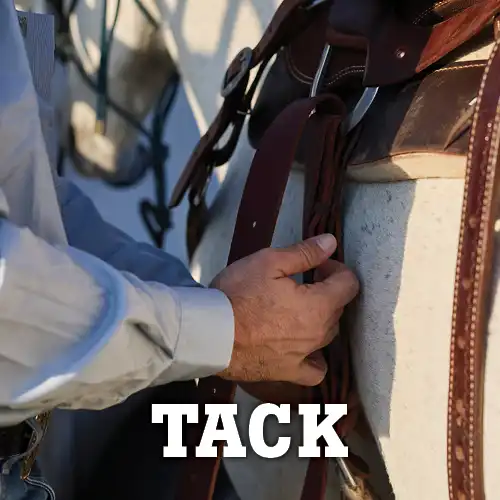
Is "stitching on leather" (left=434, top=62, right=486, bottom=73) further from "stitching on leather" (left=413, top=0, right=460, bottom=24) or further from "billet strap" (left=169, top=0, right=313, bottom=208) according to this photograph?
"billet strap" (left=169, top=0, right=313, bottom=208)

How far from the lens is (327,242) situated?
1.77ft

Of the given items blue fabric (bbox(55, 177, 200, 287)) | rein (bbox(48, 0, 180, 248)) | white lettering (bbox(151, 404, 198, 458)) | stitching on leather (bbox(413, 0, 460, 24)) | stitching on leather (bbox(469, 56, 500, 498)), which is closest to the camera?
stitching on leather (bbox(469, 56, 500, 498))

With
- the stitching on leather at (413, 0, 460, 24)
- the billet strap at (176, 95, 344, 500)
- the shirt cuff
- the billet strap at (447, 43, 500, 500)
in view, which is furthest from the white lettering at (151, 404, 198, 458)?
the stitching on leather at (413, 0, 460, 24)

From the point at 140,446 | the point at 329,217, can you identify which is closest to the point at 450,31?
the point at 329,217

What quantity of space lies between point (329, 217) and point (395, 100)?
0.11 meters

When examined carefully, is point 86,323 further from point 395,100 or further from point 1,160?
point 395,100

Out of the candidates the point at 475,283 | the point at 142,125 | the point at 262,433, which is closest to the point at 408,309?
the point at 475,283

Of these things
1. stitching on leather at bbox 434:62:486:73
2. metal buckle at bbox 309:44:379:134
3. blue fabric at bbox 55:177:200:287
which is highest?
stitching on leather at bbox 434:62:486:73

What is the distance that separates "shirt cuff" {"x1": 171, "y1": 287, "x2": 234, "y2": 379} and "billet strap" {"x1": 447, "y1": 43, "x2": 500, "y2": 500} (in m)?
0.18

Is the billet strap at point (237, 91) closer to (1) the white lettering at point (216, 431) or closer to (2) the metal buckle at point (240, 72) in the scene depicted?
(2) the metal buckle at point (240, 72)

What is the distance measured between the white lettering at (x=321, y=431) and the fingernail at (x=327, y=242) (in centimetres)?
14

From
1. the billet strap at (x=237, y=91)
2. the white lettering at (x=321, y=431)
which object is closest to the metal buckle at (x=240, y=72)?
the billet strap at (x=237, y=91)

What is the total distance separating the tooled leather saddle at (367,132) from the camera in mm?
414

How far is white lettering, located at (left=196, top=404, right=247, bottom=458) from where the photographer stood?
0.61 meters
